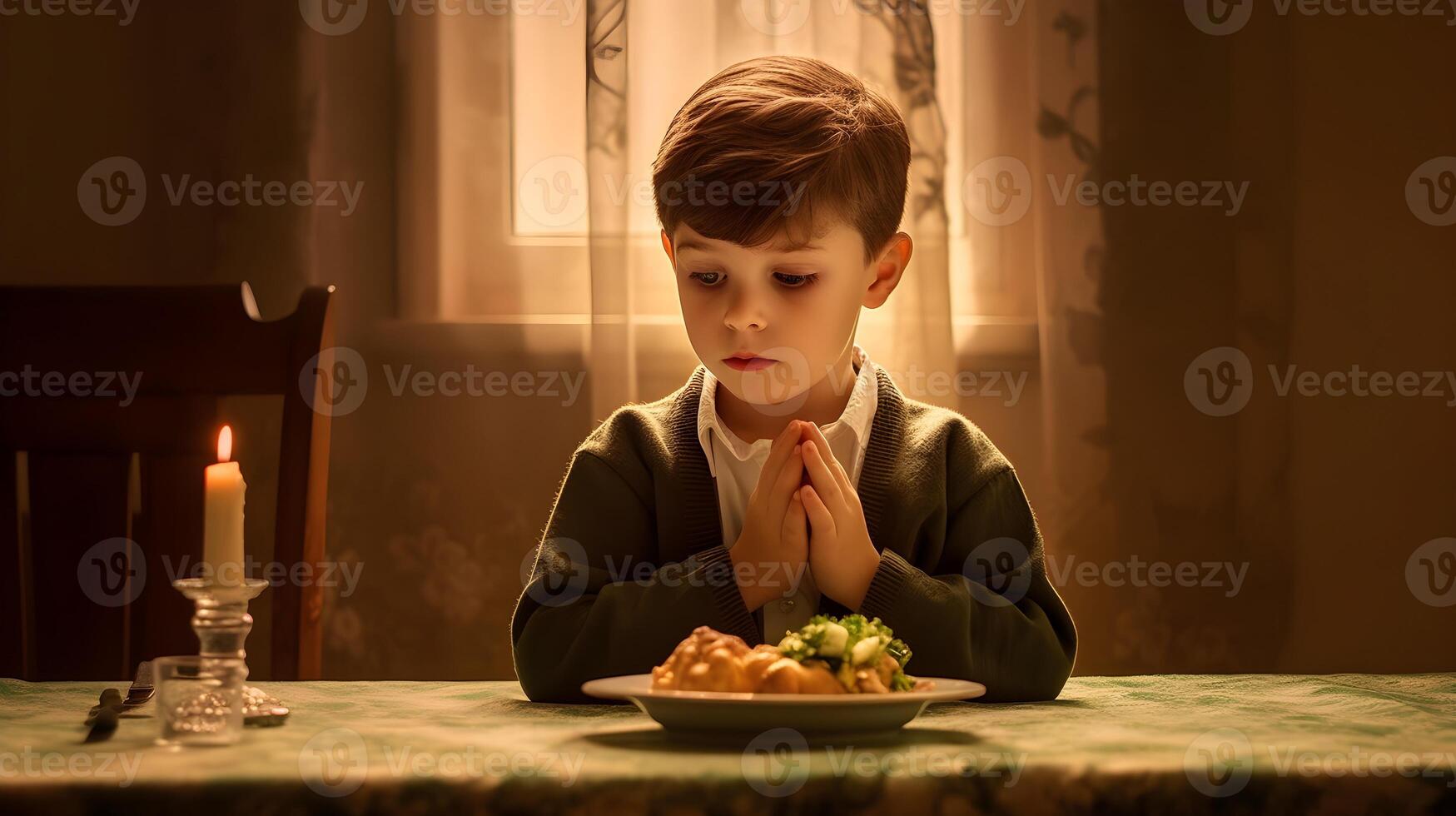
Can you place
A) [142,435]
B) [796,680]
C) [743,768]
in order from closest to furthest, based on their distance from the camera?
[743,768]
[796,680]
[142,435]

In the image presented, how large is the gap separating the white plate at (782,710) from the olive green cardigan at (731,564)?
10.8 inches

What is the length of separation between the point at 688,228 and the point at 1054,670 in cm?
44

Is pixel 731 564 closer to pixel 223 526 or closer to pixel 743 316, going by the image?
pixel 743 316

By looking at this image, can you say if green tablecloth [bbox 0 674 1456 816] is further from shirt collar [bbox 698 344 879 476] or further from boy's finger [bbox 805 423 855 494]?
shirt collar [bbox 698 344 879 476]

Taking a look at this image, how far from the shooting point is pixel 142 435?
1460 mm

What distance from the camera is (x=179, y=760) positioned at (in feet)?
2.08

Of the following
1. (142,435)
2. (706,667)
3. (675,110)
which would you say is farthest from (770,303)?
(675,110)

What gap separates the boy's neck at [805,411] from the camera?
3.89 feet

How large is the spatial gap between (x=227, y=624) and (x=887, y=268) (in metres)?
0.64

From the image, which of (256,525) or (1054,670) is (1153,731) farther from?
(256,525)

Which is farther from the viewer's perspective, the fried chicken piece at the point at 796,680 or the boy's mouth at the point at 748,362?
the boy's mouth at the point at 748,362

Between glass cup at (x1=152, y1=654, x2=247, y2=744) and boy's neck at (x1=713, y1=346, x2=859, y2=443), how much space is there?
0.55 meters

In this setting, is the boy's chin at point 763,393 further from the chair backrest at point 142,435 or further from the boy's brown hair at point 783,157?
the chair backrest at point 142,435

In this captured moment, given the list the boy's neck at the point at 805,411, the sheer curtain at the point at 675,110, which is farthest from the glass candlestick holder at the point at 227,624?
the sheer curtain at the point at 675,110
